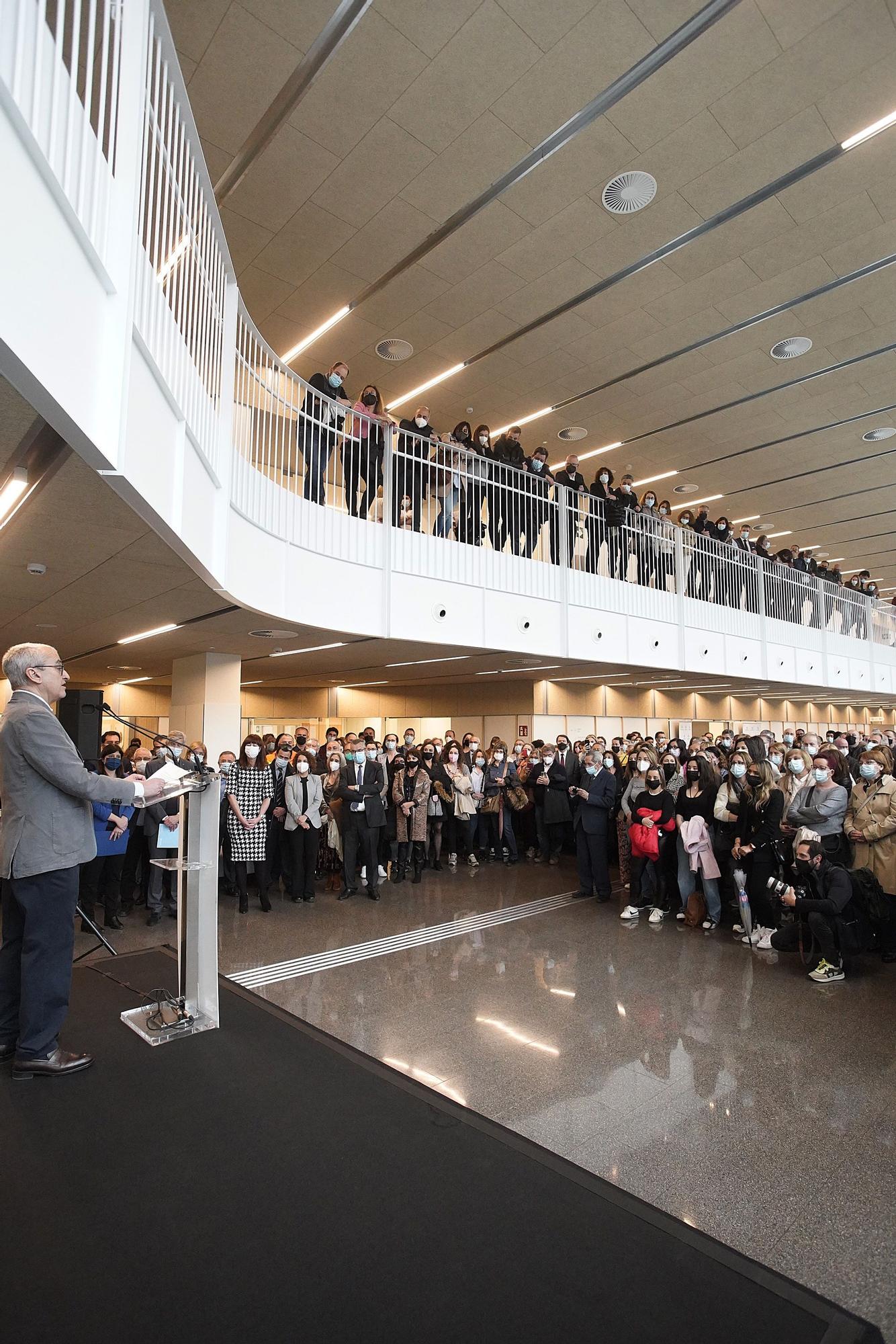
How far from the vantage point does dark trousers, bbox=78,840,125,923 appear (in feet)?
21.0

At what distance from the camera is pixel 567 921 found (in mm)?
6961

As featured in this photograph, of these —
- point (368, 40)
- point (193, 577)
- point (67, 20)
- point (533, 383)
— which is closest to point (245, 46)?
point (368, 40)

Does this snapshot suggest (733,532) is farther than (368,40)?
Yes

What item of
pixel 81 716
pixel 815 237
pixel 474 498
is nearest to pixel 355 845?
pixel 81 716

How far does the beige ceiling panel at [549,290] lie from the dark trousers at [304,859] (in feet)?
23.7

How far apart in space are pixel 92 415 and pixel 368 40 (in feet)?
17.0

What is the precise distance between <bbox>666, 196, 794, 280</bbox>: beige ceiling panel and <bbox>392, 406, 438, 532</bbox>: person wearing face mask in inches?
142

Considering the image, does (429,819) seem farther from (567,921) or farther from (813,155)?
(813,155)

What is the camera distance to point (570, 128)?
6684 mm

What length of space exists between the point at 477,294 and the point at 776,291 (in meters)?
3.87

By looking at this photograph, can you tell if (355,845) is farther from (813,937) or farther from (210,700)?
(813,937)

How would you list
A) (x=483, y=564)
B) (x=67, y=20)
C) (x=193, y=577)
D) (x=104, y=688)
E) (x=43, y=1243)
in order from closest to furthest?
(x=43, y=1243)
(x=67, y=20)
(x=193, y=577)
(x=483, y=564)
(x=104, y=688)

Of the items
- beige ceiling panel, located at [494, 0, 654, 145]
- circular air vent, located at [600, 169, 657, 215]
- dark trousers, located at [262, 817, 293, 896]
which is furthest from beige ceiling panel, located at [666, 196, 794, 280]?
dark trousers, located at [262, 817, 293, 896]

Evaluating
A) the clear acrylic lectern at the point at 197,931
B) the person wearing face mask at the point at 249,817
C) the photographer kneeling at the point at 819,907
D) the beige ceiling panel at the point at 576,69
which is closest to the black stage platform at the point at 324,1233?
the clear acrylic lectern at the point at 197,931
